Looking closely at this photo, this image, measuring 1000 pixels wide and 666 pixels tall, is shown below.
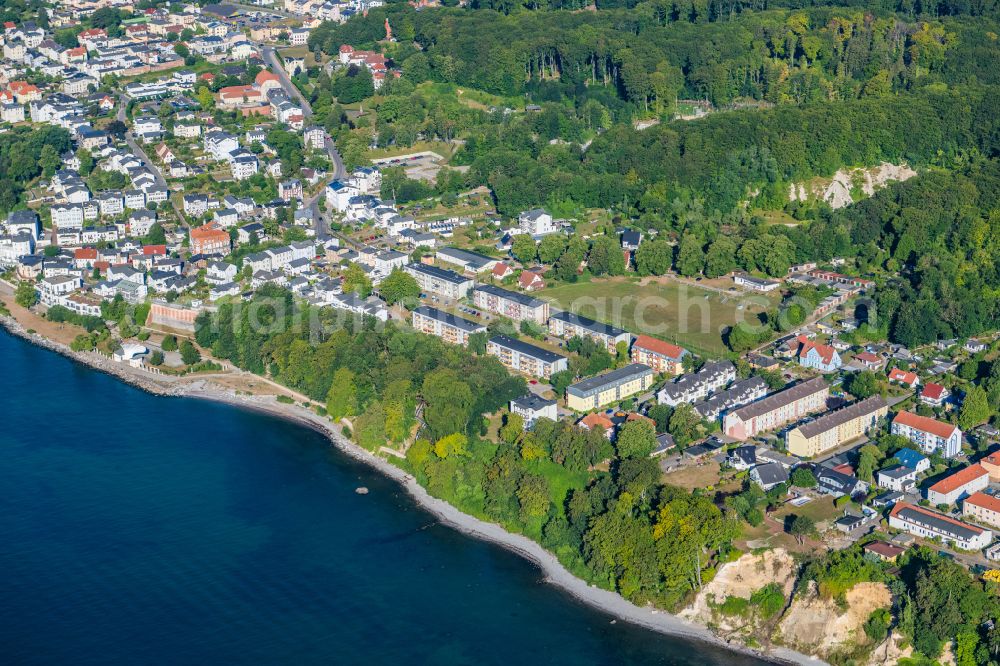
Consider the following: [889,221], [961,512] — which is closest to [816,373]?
[961,512]

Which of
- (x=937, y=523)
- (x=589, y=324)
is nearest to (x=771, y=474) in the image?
(x=937, y=523)

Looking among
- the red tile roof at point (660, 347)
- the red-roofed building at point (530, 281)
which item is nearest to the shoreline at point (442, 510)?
the red tile roof at point (660, 347)

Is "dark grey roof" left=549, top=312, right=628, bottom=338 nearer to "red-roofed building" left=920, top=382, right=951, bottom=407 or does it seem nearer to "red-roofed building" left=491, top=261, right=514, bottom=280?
"red-roofed building" left=491, top=261, right=514, bottom=280

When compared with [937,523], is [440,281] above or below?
above

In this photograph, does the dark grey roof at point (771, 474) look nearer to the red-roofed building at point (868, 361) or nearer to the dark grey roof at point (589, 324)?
the red-roofed building at point (868, 361)

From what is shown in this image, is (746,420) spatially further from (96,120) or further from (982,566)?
(96,120)

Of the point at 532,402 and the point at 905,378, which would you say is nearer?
the point at 532,402

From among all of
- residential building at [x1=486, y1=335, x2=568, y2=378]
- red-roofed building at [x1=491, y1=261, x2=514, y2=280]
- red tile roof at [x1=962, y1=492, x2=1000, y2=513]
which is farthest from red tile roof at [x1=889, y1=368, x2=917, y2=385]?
red-roofed building at [x1=491, y1=261, x2=514, y2=280]

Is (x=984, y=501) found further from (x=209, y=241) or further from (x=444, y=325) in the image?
(x=209, y=241)
